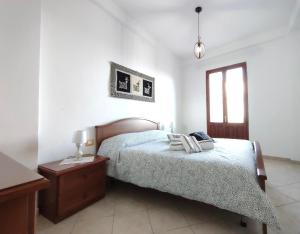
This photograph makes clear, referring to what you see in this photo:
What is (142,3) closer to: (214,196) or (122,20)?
(122,20)

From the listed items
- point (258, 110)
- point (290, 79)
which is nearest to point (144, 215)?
point (258, 110)

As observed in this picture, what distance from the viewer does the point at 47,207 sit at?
168cm

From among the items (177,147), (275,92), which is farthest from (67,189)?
(275,92)

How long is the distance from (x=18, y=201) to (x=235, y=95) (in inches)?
189

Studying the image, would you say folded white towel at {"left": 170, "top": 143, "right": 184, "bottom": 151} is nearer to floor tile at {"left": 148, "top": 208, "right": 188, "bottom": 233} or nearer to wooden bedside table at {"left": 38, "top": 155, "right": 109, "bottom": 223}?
floor tile at {"left": 148, "top": 208, "right": 188, "bottom": 233}

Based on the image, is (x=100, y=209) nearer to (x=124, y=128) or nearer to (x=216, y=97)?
(x=124, y=128)

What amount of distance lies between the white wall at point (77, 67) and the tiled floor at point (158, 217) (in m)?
0.80

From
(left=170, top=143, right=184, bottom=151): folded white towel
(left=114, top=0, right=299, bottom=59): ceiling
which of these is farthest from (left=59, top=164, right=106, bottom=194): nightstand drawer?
(left=114, top=0, right=299, bottom=59): ceiling

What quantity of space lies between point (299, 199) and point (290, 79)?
273 centimetres

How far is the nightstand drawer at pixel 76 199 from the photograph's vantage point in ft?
5.40

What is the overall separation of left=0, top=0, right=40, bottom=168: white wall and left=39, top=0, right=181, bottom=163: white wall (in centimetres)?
17

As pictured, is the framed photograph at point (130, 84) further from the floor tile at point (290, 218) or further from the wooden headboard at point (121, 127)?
the floor tile at point (290, 218)

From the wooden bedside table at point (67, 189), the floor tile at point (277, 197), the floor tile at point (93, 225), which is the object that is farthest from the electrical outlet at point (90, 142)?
the floor tile at point (277, 197)

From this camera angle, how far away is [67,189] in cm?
168
